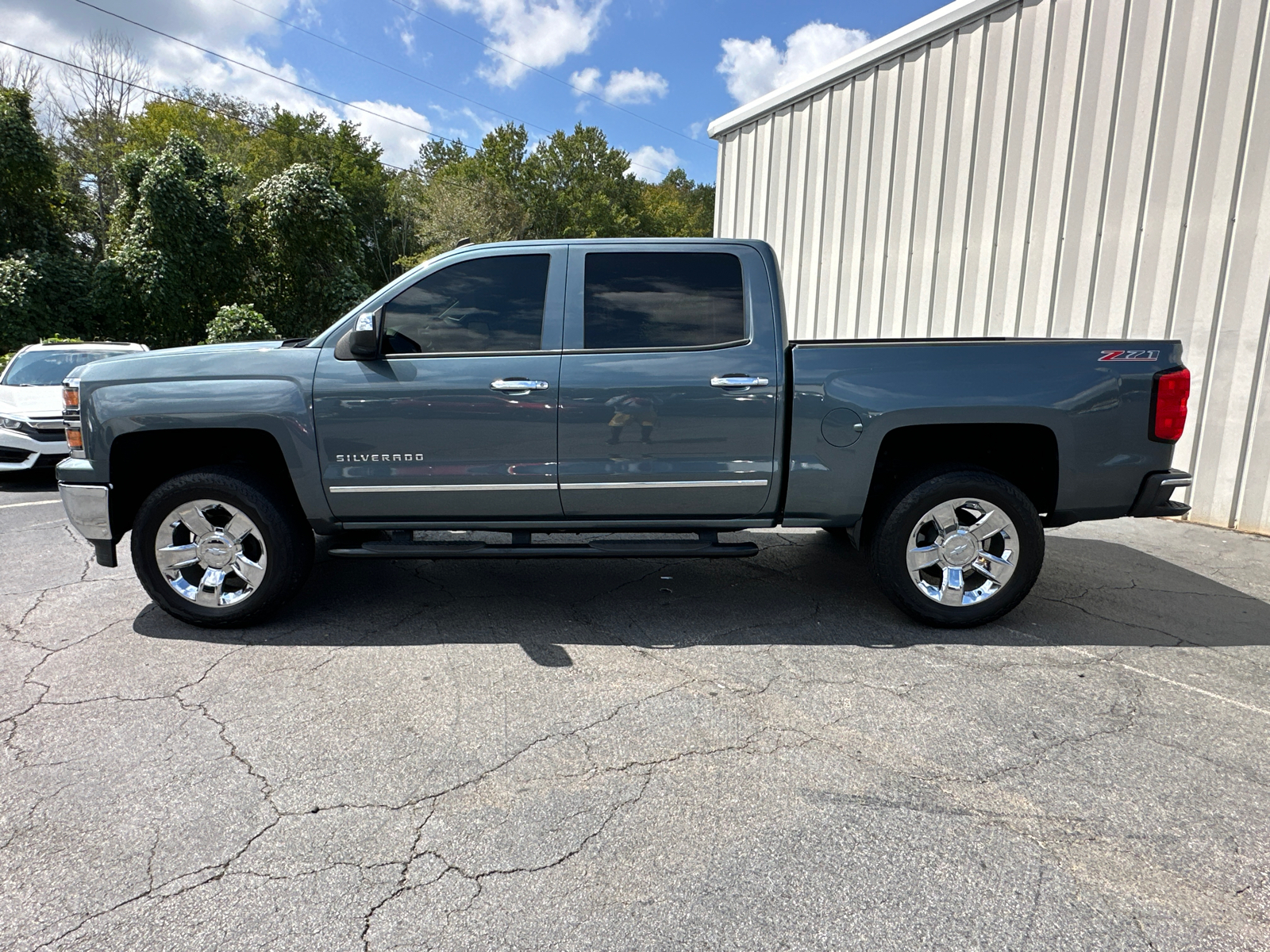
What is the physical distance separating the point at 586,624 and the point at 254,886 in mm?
2281

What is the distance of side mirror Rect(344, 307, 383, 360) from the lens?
157 inches

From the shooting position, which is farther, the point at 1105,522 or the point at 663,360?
the point at 1105,522

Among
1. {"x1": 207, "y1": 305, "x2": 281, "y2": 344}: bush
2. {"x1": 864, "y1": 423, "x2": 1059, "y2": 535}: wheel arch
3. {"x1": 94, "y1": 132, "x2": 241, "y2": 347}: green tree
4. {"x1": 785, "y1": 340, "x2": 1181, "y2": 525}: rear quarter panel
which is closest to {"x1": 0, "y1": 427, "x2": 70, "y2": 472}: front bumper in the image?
{"x1": 207, "y1": 305, "x2": 281, "y2": 344}: bush

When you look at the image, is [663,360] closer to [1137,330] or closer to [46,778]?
[46,778]

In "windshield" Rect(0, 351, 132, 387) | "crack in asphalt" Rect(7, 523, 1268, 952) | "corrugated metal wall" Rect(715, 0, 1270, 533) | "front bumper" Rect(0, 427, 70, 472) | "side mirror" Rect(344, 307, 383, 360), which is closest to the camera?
"crack in asphalt" Rect(7, 523, 1268, 952)

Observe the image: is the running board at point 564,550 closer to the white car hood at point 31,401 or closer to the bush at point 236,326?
the white car hood at point 31,401

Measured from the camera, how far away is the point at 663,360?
4.10 meters

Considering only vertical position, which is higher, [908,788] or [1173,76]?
[1173,76]

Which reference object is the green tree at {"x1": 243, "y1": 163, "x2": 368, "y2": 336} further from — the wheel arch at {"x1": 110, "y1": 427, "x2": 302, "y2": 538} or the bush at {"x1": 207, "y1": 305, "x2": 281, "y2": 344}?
the wheel arch at {"x1": 110, "y1": 427, "x2": 302, "y2": 538}

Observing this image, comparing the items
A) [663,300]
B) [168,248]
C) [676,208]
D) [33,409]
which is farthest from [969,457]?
[676,208]

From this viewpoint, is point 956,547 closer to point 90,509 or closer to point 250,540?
point 250,540

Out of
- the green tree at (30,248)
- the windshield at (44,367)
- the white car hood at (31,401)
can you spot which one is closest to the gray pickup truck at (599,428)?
the white car hood at (31,401)

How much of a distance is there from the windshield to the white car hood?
241 millimetres

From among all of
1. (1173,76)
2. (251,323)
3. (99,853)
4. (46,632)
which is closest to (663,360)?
(99,853)
